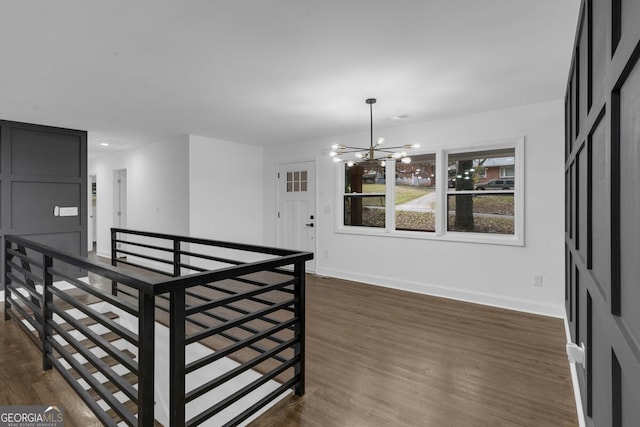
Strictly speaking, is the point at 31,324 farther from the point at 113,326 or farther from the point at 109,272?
the point at 109,272

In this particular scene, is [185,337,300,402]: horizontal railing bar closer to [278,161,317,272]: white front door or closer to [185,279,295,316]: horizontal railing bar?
[185,279,295,316]: horizontal railing bar

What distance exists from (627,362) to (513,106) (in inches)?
150

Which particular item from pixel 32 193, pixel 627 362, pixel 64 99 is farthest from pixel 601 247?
pixel 32 193

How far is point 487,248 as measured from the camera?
428 centimetres

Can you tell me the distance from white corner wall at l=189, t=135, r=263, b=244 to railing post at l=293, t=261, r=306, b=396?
392cm

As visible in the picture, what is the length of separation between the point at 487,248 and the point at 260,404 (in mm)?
3473

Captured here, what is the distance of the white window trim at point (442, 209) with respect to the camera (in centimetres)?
404

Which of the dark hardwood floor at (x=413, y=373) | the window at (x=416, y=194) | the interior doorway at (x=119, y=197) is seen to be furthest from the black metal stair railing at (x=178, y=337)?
the interior doorway at (x=119, y=197)

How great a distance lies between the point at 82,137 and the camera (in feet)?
16.9

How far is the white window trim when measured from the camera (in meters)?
4.04

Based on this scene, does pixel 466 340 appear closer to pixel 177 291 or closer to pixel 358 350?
pixel 358 350

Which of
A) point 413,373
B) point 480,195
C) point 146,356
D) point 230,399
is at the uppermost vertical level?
point 480,195

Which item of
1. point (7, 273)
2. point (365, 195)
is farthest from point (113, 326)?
point (365, 195)

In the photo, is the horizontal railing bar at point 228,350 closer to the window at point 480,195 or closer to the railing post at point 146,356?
the railing post at point 146,356
